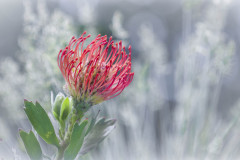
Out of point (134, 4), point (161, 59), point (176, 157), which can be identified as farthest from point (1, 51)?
point (176, 157)

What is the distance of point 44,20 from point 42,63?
0.39 ft

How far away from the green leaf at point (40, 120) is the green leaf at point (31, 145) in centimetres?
1

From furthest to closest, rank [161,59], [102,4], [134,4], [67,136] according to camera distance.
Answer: [134,4], [102,4], [161,59], [67,136]

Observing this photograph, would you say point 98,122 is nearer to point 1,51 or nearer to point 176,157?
point 176,157

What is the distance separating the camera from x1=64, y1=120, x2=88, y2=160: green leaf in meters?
0.38

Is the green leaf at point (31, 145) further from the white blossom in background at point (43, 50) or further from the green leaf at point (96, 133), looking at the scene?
the white blossom in background at point (43, 50)

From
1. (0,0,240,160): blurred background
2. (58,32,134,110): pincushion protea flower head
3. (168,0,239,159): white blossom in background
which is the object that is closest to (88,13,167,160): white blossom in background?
(0,0,240,160): blurred background

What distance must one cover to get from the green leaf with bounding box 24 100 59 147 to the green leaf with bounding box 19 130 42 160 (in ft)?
0.04

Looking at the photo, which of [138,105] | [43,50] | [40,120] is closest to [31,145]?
[40,120]

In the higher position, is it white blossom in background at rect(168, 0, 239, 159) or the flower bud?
white blossom in background at rect(168, 0, 239, 159)

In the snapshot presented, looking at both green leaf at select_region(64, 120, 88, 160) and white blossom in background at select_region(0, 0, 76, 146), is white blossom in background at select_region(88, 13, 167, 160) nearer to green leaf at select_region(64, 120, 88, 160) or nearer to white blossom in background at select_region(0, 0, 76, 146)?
white blossom in background at select_region(0, 0, 76, 146)

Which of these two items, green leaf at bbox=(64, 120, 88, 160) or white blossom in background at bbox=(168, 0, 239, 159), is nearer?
green leaf at bbox=(64, 120, 88, 160)

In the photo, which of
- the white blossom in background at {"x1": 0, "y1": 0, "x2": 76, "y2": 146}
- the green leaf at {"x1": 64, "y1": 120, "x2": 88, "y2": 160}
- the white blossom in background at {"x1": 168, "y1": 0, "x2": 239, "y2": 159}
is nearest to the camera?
the green leaf at {"x1": 64, "y1": 120, "x2": 88, "y2": 160}

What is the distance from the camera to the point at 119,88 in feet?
1.45
